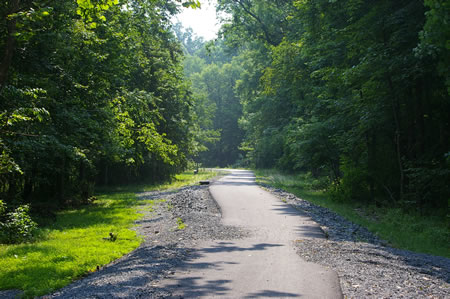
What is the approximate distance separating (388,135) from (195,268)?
49.6 feet

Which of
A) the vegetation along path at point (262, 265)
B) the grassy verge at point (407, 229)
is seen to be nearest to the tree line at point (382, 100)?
the grassy verge at point (407, 229)

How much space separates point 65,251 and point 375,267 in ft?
23.4

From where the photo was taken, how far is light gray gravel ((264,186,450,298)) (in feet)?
20.2

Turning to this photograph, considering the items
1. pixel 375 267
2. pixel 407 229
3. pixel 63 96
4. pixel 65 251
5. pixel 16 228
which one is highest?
pixel 63 96

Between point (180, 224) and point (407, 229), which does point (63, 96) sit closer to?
point (180, 224)

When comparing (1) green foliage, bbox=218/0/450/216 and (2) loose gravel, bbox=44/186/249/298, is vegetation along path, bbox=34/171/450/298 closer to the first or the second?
(2) loose gravel, bbox=44/186/249/298

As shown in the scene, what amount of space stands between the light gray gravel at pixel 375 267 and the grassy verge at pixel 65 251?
15.3 ft

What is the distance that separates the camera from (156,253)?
8.86 meters

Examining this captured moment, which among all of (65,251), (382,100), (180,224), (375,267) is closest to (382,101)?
(382,100)

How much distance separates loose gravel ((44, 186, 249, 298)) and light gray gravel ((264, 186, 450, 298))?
8.51 ft

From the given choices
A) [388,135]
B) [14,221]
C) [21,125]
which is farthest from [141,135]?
[388,135]

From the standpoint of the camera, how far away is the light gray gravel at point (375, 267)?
20.2 ft

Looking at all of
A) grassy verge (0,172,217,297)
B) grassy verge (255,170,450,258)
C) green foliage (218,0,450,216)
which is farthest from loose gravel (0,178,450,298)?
green foliage (218,0,450,216)

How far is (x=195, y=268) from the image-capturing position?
7.36m
